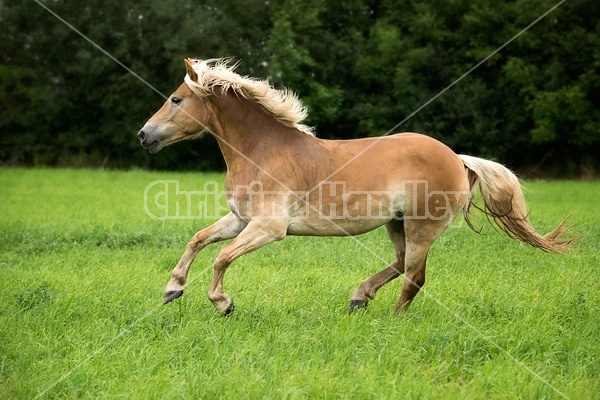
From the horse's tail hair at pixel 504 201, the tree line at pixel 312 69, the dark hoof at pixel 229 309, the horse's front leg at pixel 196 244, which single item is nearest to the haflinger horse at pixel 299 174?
the horse's front leg at pixel 196 244

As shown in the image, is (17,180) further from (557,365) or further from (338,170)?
(557,365)

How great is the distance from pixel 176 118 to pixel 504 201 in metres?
3.38

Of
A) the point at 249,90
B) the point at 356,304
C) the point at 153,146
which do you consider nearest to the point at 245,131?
the point at 249,90

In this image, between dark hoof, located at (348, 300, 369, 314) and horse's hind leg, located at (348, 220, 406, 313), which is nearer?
dark hoof, located at (348, 300, 369, 314)

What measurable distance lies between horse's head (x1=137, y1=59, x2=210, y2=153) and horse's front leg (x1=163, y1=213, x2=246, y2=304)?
93cm

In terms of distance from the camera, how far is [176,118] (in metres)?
6.59

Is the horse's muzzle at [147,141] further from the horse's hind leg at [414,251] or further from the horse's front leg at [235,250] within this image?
the horse's hind leg at [414,251]

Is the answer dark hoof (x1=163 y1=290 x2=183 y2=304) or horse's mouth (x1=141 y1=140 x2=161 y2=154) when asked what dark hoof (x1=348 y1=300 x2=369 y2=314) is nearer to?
dark hoof (x1=163 y1=290 x2=183 y2=304)

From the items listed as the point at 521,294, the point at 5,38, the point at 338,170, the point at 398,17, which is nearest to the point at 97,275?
the point at 338,170

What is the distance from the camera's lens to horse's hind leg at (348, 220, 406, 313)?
6.64 metres

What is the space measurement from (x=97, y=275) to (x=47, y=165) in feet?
99.9

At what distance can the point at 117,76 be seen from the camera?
118ft

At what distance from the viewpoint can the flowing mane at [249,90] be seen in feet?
21.5

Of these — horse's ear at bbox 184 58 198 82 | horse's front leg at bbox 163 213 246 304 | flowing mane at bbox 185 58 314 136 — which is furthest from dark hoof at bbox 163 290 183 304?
horse's ear at bbox 184 58 198 82
